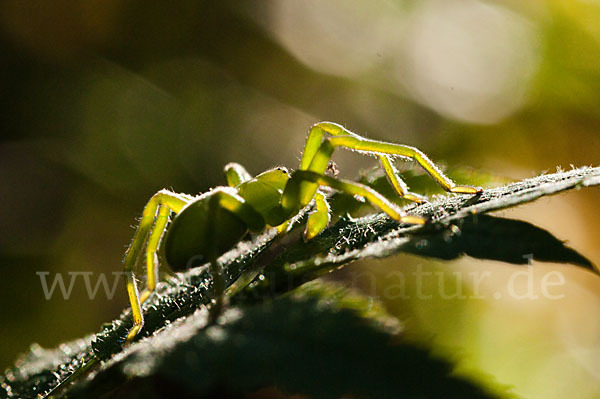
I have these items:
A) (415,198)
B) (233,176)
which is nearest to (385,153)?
(415,198)

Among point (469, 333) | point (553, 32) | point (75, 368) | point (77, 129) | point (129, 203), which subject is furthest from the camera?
point (77, 129)

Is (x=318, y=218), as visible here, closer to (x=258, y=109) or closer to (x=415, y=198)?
→ (x=415, y=198)

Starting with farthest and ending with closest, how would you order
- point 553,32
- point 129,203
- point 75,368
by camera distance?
point 129,203
point 553,32
point 75,368

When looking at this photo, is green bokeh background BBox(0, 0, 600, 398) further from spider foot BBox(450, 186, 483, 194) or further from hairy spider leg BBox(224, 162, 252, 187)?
spider foot BBox(450, 186, 483, 194)

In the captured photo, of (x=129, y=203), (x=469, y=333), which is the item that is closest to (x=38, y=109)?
(x=129, y=203)

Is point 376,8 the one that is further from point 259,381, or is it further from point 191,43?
point 259,381

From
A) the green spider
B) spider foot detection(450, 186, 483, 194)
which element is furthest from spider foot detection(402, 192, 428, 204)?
spider foot detection(450, 186, 483, 194)
